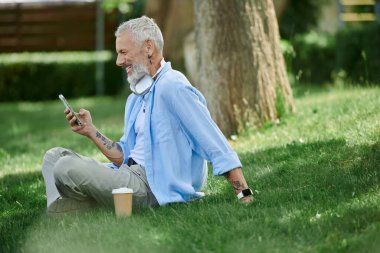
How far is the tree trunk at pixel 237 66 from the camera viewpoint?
8719 millimetres

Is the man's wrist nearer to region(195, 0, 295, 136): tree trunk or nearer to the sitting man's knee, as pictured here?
the sitting man's knee

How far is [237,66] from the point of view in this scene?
8.71 meters

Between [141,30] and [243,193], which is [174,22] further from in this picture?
[243,193]

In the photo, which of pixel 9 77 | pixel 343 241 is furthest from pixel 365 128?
pixel 9 77

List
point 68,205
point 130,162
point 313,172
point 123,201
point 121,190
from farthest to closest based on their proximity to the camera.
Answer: point 313,172 < point 130,162 < point 68,205 < point 123,201 < point 121,190

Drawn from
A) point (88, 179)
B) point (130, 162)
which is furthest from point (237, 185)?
point (88, 179)

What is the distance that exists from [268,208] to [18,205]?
2.17 m

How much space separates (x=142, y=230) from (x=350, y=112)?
394 cm

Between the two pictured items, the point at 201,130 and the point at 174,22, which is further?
the point at 174,22

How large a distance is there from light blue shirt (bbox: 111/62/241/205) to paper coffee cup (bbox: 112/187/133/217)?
1.00 feet

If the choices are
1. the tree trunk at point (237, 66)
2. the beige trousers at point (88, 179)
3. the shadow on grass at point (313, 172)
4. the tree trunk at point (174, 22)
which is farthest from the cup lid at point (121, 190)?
the tree trunk at point (174, 22)

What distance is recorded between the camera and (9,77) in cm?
1933

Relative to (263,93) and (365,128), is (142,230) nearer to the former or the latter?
(365,128)

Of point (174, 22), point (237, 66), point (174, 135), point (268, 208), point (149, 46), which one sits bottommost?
point (174, 22)
